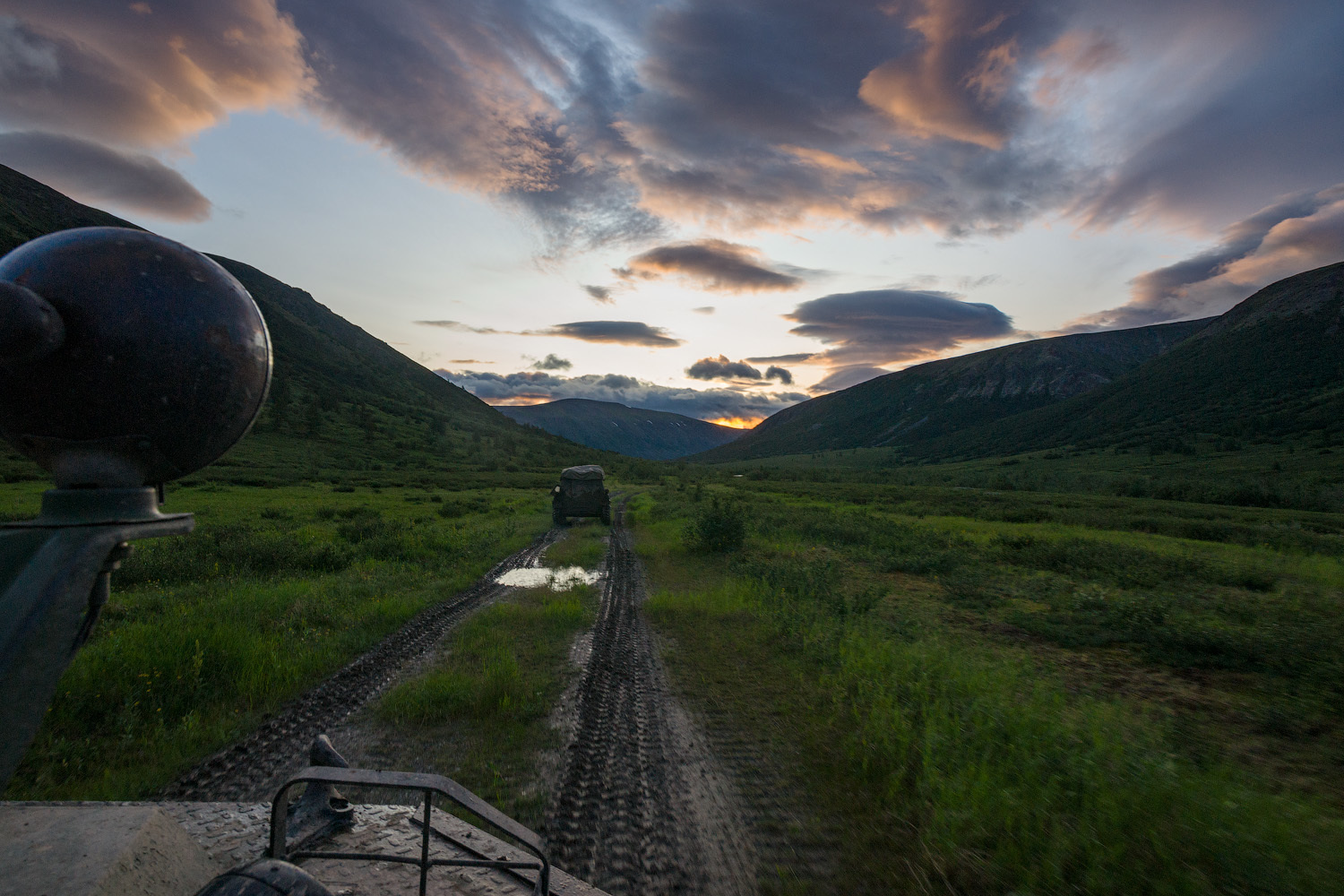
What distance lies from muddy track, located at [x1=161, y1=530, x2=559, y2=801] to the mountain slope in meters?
108

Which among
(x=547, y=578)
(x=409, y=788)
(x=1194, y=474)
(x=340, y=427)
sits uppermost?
(x=340, y=427)

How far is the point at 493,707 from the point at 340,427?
102482 mm

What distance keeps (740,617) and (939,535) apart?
562 inches

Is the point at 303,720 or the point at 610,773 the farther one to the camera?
the point at 303,720

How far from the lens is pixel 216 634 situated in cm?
659

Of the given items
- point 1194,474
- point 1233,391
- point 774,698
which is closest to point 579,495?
point 774,698

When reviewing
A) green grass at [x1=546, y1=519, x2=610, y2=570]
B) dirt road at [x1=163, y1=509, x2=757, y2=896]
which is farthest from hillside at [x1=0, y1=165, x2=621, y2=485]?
dirt road at [x1=163, y1=509, x2=757, y2=896]

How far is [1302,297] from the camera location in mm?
137500

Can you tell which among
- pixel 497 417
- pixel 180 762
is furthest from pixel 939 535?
pixel 497 417

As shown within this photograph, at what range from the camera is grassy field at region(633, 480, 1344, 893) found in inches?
143

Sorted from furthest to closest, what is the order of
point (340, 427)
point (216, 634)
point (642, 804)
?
point (340, 427)
point (216, 634)
point (642, 804)

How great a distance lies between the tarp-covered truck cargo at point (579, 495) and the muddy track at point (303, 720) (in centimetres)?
1414

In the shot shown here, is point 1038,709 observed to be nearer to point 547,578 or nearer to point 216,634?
point 216,634

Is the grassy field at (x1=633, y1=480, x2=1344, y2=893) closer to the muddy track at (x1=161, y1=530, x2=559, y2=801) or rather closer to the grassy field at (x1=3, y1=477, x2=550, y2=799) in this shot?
the muddy track at (x1=161, y1=530, x2=559, y2=801)
